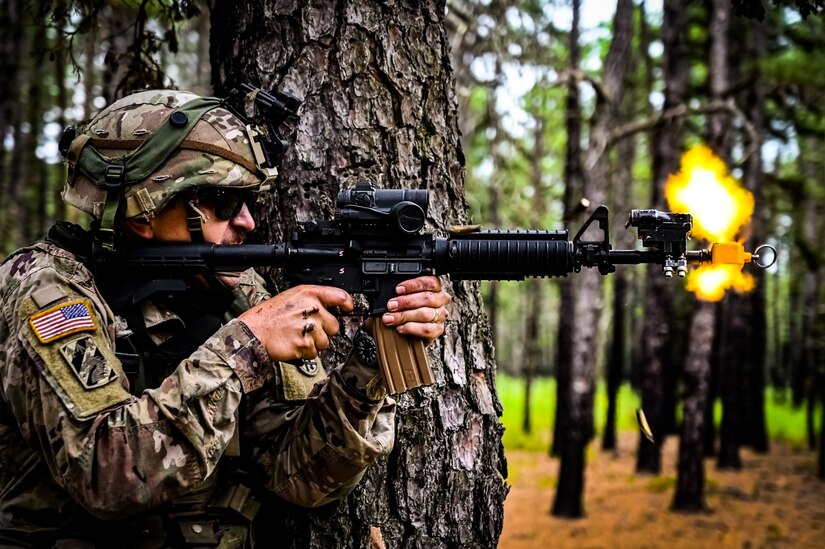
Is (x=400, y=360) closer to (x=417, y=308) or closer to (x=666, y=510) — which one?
(x=417, y=308)

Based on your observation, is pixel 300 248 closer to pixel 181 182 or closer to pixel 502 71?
pixel 181 182

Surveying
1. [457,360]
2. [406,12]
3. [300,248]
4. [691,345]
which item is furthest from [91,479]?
[691,345]

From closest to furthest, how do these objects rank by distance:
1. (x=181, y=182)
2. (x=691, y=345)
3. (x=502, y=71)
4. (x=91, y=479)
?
(x=91, y=479) < (x=181, y=182) < (x=502, y=71) < (x=691, y=345)

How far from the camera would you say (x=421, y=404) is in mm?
3188

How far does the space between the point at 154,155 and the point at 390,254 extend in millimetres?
969

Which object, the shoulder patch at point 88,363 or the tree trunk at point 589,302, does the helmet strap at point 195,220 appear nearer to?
the shoulder patch at point 88,363

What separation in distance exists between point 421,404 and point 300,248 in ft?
3.10

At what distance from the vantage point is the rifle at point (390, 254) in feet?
8.79

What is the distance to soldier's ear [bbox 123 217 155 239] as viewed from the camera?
108 inches

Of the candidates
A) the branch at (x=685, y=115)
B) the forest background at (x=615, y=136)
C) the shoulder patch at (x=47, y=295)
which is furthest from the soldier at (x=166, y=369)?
the branch at (x=685, y=115)

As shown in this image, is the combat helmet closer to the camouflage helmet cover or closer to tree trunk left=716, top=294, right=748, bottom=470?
the camouflage helmet cover

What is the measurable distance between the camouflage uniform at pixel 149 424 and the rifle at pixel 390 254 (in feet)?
0.63

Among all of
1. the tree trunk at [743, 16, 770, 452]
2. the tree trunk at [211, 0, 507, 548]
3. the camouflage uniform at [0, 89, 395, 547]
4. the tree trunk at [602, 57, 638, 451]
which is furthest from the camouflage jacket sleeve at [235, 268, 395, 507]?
the tree trunk at [743, 16, 770, 452]

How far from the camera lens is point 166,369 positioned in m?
2.87
